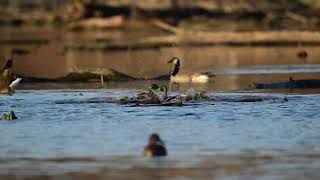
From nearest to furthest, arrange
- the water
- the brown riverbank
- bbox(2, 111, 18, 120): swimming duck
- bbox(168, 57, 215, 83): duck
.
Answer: the brown riverbank, the water, bbox(2, 111, 18, 120): swimming duck, bbox(168, 57, 215, 83): duck

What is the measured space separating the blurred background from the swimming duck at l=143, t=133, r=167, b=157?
10.9 meters

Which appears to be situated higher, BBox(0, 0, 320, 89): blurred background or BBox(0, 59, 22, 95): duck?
BBox(0, 0, 320, 89): blurred background

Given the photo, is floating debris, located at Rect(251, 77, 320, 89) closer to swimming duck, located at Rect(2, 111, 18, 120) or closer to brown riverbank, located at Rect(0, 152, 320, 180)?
swimming duck, located at Rect(2, 111, 18, 120)

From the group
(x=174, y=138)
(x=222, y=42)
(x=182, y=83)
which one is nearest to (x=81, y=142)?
(x=174, y=138)

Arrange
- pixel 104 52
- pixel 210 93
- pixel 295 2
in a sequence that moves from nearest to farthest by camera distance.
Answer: pixel 210 93, pixel 104 52, pixel 295 2

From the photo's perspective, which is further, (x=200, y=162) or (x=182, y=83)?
(x=182, y=83)

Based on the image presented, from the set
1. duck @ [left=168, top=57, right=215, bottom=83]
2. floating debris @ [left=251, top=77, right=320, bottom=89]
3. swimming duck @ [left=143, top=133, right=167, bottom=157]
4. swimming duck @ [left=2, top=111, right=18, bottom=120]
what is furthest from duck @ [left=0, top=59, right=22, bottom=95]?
swimming duck @ [left=143, top=133, right=167, bottom=157]

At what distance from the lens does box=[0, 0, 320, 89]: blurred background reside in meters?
32.4

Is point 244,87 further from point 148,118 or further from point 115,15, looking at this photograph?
point 115,15

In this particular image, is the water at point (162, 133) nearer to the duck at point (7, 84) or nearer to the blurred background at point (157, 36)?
the duck at point (7, 84)

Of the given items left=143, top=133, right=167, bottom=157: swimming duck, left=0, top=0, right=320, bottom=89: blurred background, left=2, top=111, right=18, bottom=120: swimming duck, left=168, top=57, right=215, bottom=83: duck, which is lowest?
left=143, top=133, right=167, bottom=157: swimming duck

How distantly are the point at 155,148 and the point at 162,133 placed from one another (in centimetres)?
239

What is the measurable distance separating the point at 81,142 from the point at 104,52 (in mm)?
26087

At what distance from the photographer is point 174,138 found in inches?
562
